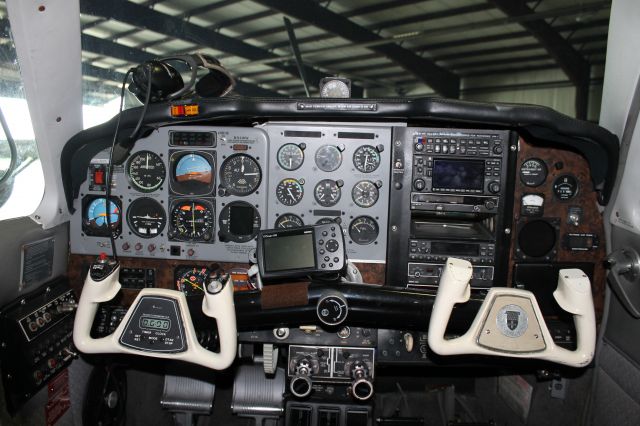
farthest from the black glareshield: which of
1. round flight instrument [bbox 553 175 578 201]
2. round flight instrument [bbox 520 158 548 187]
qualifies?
round flight instrument [bbox 553 175 578 201]

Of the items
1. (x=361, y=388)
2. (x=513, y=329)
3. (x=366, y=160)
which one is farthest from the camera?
(x=366, y=160)

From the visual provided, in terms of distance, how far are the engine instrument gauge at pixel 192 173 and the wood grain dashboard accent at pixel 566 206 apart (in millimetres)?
1715

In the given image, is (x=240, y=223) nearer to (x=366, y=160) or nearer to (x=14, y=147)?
(x=366, y=160)

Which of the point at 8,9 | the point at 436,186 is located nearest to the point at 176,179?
the point at 8,9

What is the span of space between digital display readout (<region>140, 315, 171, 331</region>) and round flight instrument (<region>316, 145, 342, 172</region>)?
138 cm

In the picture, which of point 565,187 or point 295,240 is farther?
point 565,187

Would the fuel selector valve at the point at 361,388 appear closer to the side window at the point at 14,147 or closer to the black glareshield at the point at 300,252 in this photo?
the black glareshield at the point at 300,252

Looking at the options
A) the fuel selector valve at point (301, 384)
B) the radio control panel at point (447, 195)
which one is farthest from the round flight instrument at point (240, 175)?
the fuel selector valve at point (301, 384)

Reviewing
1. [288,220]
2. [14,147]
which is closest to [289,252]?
[288,220]

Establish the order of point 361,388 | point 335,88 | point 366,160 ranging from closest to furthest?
point 361,388
point 335,88
point 366,160

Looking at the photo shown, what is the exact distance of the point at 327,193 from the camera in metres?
2.66

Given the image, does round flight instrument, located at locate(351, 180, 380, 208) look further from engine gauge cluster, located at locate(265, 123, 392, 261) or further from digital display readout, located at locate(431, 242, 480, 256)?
digital display readout, located at locate(431, 242, 480, 256)

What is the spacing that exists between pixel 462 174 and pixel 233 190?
1265 millimetres

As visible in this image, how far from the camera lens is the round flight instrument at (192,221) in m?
2.68
